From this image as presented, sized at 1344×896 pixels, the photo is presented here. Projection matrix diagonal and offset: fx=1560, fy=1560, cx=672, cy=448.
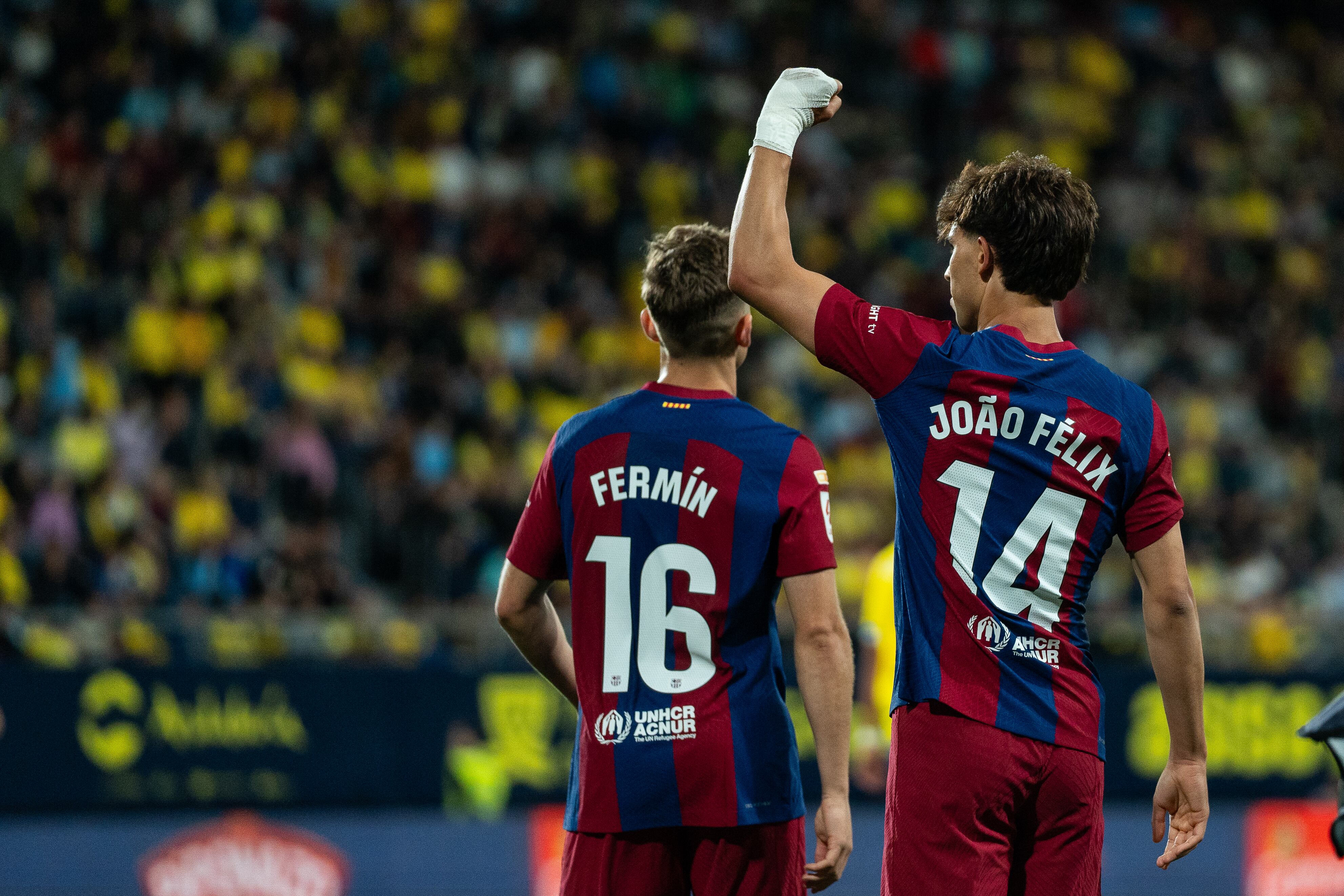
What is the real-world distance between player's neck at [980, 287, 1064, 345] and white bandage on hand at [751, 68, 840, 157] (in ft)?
1.85

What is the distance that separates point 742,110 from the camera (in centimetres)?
1731

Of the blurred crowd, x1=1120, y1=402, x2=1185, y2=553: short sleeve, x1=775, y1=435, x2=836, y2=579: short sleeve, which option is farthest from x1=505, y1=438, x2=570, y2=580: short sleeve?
the blurred crowd

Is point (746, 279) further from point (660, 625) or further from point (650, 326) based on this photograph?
point (660, 625)

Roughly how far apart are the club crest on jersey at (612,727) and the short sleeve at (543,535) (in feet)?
1.24

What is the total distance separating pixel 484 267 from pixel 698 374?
11.6 meters

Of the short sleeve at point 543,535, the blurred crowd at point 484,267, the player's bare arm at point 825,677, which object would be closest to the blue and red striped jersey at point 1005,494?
the player's bare arm at point 825,677

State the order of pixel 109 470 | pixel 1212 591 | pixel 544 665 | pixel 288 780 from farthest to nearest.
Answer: pixel 1212 591, pixel 109 470, pixel 288 780, pixel 544 665

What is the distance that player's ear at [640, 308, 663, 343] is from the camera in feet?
12.6

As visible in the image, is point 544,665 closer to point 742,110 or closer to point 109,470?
point 109,470

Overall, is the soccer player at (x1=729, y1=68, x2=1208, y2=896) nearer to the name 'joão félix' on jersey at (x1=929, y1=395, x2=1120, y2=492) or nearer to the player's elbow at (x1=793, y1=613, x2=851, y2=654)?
the name 'joão félix' on jersey at (x1=929, y1=395, x2=1120, y2=492)

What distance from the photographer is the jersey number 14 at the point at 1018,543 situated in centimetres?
335

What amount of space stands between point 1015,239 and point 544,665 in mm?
1584

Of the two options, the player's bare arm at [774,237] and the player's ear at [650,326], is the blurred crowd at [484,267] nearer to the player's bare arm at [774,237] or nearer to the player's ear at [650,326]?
the player's ear at [650,326]

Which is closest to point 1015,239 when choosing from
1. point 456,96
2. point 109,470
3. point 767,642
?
point 767,642
